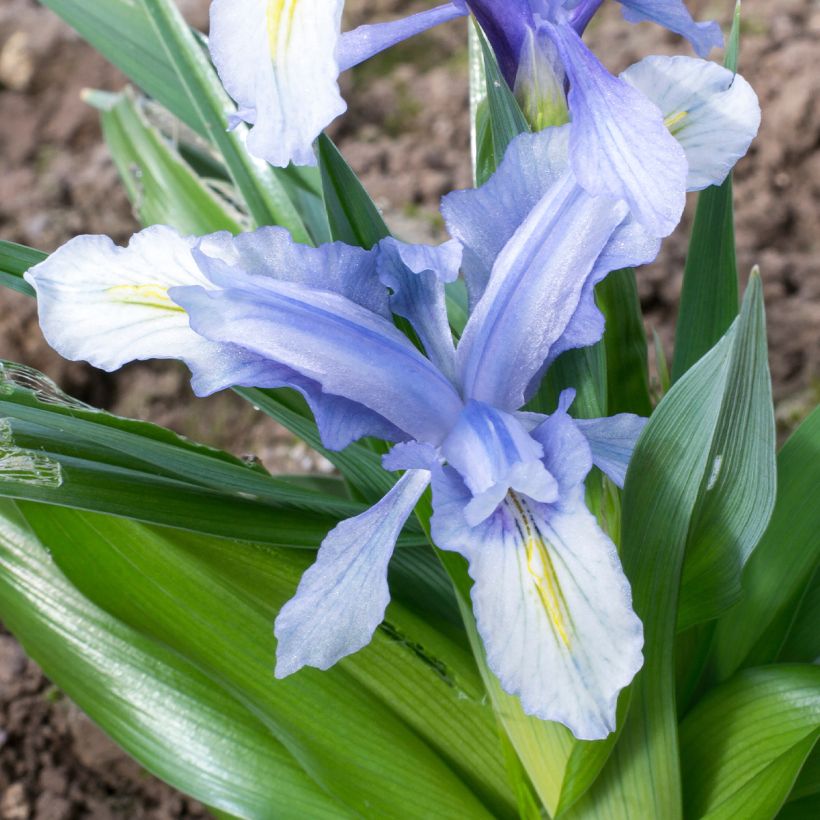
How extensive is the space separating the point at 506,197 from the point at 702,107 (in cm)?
15

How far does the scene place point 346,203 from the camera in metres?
0.72

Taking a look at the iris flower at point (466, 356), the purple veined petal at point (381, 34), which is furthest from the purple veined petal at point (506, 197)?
the purple veined petal at point (381, 34)

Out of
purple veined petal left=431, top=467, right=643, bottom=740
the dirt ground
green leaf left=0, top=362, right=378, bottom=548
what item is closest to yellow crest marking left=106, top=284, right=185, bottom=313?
green leaf left=0, top=362, right=378, bottom=548

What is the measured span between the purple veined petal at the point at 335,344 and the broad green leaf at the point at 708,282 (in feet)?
1.16

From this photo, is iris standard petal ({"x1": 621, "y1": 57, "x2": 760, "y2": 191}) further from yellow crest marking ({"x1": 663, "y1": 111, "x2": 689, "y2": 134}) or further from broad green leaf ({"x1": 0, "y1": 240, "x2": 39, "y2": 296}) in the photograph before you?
broad green leaf ({"x1": 0, "y1": 240, "x2": 39, "y2": 296})

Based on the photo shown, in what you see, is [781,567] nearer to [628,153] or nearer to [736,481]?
[736,481]

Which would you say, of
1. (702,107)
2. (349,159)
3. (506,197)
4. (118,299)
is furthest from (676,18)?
(349,159)

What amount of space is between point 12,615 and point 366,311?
547 mm

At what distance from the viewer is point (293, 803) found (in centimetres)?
88

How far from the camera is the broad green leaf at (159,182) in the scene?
115cm

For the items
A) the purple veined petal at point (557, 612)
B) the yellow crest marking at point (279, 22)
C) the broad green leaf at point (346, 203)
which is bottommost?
the purple veined petal at point (557, 612)

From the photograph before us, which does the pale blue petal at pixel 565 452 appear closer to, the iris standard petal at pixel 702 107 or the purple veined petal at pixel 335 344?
the purple veined petal at pixel 335 344

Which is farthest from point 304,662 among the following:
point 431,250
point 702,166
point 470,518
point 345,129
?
point 345,129

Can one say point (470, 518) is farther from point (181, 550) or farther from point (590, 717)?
point (181, 550)
